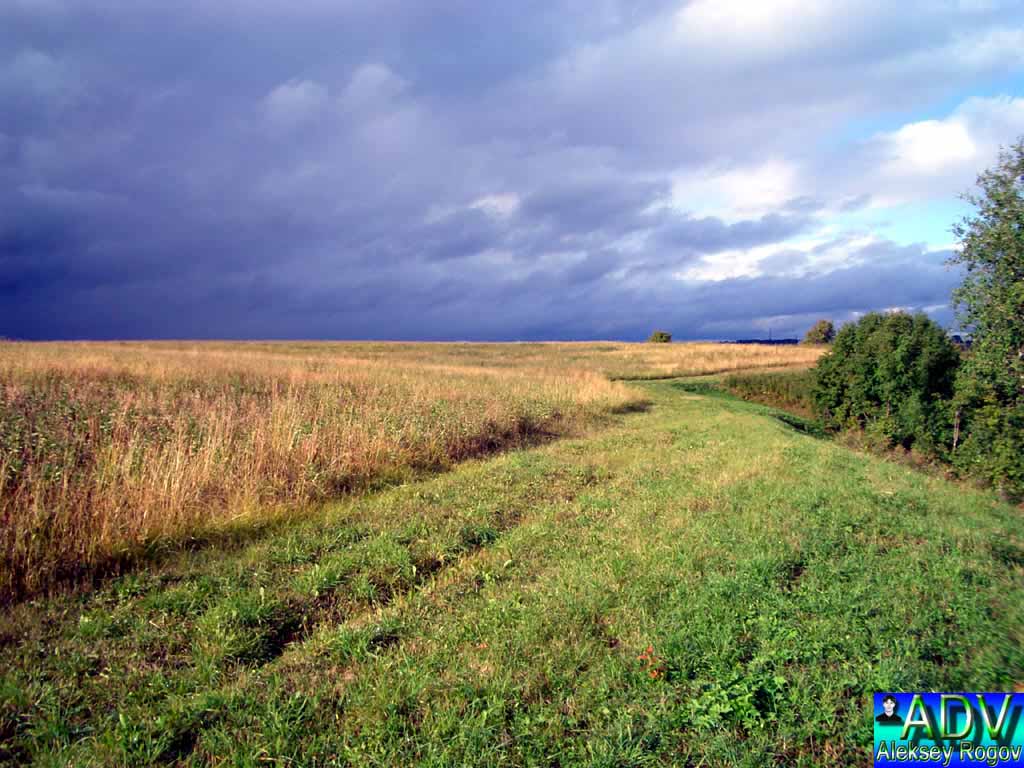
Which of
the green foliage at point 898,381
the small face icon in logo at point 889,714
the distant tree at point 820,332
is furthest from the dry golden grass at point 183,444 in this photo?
the distant tree at point 820,332

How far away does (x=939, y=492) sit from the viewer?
8641 millimetres

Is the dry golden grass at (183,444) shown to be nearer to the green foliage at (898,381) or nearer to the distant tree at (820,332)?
the green foliage at (898,381)

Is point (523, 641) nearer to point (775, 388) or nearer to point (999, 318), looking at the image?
point (999, 318)

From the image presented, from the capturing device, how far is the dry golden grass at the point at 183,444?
5.25 metres

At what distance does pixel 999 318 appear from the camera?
38.1ft

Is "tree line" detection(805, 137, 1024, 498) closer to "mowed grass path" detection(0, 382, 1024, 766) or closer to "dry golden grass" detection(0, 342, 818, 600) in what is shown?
"mowed grass path" detection(0, 382, 1024, 766)

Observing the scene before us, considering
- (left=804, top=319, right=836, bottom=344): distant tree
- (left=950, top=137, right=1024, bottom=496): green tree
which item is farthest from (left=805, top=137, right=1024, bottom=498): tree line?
(left=804, top=319, right=836, bottom=344): distant tree

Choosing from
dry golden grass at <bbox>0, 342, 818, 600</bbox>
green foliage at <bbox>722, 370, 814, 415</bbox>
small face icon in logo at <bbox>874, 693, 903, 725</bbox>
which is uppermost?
dry golden grass at <bbox>0, 342, 818, 600</bbox>

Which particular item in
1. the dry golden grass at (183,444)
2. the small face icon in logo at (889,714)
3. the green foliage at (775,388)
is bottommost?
the green foliage at (775,388)

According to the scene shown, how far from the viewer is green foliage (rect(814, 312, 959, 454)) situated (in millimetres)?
19547

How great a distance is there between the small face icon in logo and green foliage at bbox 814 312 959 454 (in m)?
20.1

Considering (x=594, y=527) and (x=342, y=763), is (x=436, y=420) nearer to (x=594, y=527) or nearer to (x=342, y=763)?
(x=594, y=527)

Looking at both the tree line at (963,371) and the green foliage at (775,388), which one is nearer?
the tree line at (963,371)

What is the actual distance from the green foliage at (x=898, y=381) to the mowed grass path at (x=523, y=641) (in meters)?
15.3
